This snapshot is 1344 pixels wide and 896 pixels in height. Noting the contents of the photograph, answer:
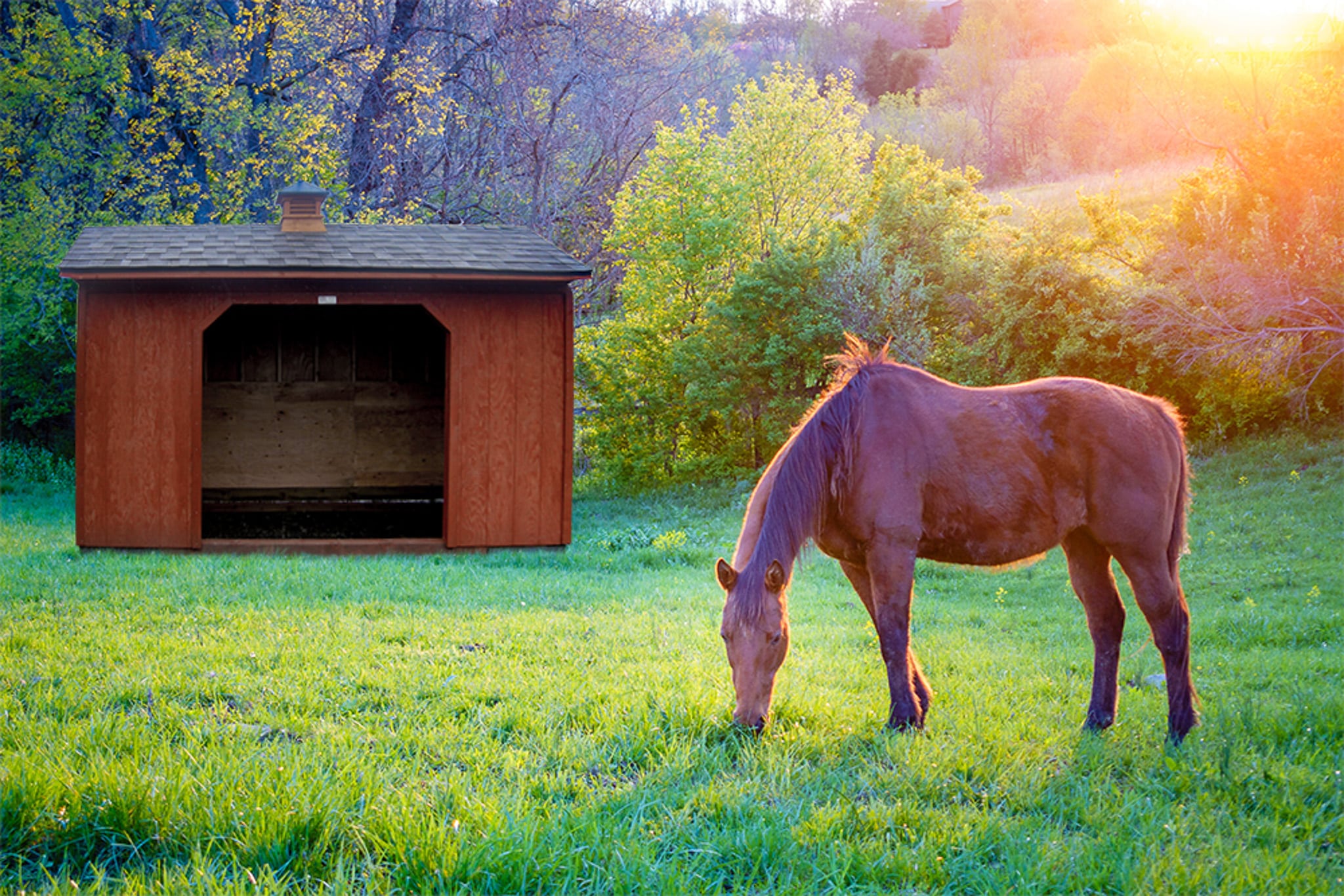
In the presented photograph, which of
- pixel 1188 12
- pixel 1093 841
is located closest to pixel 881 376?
pixel 1093 841

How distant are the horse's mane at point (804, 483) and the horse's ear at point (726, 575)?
4 centimetres

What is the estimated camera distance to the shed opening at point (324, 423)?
12.1 metres

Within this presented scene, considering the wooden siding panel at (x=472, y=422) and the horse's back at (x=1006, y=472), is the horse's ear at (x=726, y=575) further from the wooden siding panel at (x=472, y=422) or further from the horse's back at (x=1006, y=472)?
the wooden siding panel at (x=472, y=422)

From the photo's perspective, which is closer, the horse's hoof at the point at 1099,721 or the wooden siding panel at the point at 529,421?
the horse's hoof at the point at 1099,721

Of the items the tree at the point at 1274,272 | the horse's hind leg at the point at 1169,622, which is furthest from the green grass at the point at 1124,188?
the horse's hind leg at the point at 1169,622

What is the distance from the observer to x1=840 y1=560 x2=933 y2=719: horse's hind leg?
13.8ft

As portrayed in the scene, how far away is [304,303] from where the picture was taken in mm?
9781

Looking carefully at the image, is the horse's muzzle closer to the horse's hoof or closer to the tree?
the horse's hoof

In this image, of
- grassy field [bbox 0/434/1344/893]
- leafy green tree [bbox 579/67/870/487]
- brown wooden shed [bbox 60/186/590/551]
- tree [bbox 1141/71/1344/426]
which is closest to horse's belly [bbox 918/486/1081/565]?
grassy field [bbox 0/434/1344/893]

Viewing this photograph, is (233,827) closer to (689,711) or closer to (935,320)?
(689,711)

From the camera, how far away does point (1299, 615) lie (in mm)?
7070

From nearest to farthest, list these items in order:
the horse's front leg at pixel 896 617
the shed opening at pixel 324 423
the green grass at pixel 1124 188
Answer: the horse's front leg at pixel 896 617, the shed opening at pixel 324 423, the green grass at pixel 1124 188

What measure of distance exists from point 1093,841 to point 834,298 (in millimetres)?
13505

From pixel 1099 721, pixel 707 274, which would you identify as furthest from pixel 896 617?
pixel 707 274
